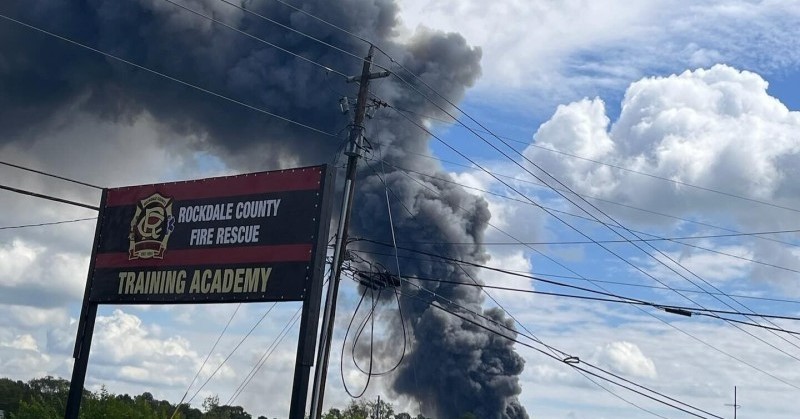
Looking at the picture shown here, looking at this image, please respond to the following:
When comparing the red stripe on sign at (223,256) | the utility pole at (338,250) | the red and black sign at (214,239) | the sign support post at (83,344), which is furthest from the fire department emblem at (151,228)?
the utility pole at (338,250)

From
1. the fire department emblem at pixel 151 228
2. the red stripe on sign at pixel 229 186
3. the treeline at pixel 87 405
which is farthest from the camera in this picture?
the treeline at pixel 87 405

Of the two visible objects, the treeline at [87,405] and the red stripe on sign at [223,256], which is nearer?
the red stripe on sign at [223,256]

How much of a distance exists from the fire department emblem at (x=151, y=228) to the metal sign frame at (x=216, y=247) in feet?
0.07

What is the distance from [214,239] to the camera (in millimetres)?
17969

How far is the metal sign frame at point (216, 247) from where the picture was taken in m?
16.7

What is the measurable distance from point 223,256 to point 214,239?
18.8 inches

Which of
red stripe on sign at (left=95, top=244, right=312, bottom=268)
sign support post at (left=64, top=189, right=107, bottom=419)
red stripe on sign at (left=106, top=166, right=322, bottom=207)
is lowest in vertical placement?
sign support post at (left=64, top=189, right=107, bottom=419)

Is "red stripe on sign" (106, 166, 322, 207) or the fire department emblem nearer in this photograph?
Result: "red stripe on sign" (106, 166, 322, 207)

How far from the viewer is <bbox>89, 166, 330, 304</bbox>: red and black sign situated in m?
16.9

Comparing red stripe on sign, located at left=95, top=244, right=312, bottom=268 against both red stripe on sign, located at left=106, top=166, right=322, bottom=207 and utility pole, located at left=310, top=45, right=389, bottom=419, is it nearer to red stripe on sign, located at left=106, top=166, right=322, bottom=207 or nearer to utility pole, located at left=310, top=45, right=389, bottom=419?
red stripe on sign, located at left=106, top=166, right=322, bottom=207

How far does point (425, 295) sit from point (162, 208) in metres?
34.8

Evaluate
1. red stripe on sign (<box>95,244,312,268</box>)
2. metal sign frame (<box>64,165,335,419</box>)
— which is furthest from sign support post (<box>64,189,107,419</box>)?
red stripe on sign (<box>95,244,312,268</box>)

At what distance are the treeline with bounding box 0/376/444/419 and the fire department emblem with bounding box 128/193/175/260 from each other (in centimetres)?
1522

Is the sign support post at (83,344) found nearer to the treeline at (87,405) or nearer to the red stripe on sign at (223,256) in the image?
the red stripe on sign at (223,256)
